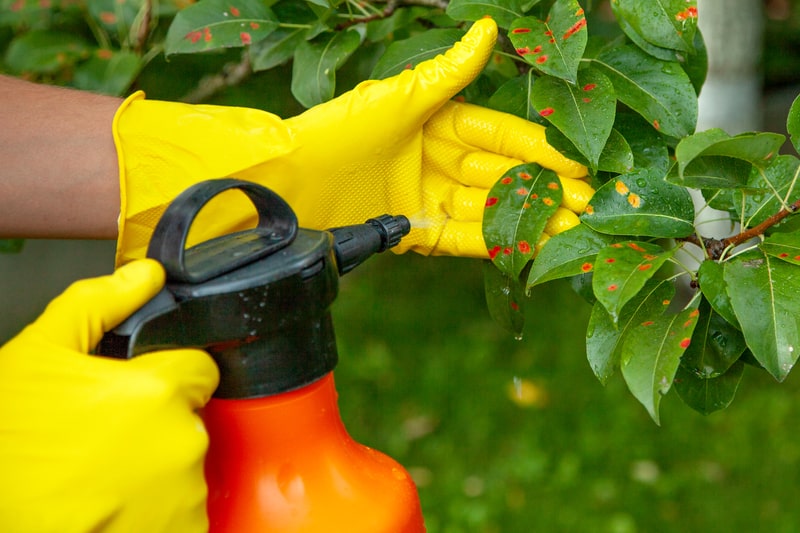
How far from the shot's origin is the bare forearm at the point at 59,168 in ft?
4.44

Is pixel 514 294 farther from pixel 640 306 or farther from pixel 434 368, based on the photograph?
pixel 434 368

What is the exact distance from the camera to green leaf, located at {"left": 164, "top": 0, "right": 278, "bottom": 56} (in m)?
1.42

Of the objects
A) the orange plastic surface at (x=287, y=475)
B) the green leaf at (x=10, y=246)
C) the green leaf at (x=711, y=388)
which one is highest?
the orange plastic surface at (x=287, y=475)

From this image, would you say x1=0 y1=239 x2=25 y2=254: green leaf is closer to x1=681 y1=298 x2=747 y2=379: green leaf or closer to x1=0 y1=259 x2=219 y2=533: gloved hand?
x1=0 y1=259 x2=219 y2=533: gloved hand

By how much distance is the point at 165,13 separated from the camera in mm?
1815

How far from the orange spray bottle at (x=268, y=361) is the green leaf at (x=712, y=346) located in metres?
0.44

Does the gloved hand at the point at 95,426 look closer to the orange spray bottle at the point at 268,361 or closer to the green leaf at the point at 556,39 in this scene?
the orange spray bottle at the point at 268,361

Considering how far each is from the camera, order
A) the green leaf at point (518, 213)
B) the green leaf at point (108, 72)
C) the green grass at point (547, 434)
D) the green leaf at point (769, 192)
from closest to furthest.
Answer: the green leaf at point (769, 192) < the green leaf at point (518, 213) < the green leaf at point (108, 72) < the green grass at point (547, 434)

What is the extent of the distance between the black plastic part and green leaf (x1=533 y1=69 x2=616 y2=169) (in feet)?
1.21

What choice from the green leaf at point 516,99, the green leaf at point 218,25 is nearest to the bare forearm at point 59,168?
the green leaf at point 218,25

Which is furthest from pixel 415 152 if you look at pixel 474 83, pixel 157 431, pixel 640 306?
pixel 157 431

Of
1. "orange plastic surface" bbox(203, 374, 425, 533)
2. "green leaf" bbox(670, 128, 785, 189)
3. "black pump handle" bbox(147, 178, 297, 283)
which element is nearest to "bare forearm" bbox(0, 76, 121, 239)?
"black pump handle" bbox(147, 178, 297, 283)

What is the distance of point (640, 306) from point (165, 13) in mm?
1205

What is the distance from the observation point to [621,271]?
41.8 inches
